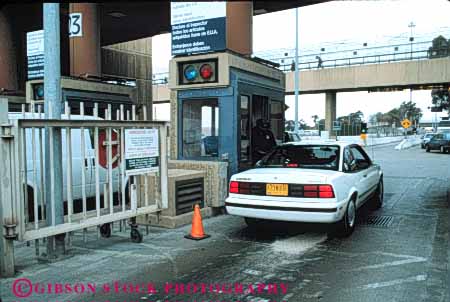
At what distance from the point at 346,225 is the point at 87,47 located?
1111 cm

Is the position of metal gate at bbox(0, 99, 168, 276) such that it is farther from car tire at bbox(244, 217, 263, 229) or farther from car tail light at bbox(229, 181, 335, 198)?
car tire at bbox(244, 217, 263, 229)

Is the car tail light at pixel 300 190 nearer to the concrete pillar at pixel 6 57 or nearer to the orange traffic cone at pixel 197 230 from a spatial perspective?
the orange traffic cone at pixel 197 230

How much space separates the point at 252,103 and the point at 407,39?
27901 mm

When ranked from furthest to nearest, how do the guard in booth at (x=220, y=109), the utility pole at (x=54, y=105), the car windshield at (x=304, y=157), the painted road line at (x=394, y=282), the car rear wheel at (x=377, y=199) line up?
the car rear wheel at (x=377, y=199)
the guard in booth at (x=220, y=109)
the car windshield at (x=304, y=157)
the utility pole at (x=54, y=105)
the painted road line at (x=394, y=282)

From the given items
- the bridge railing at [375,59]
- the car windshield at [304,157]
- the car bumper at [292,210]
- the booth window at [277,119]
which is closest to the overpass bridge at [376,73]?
the bridge railing at [375,59]

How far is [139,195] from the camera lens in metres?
7.57

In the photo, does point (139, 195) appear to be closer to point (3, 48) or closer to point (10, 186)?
point (10, 186)

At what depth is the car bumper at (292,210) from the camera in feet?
19.6

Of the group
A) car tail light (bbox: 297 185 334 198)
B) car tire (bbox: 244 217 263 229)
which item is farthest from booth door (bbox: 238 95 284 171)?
car tail light (bbox: 297 185 334 198)

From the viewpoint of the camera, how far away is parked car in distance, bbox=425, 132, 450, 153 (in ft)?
102

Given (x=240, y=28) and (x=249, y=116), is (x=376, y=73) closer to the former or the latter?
(x=249, y=116)

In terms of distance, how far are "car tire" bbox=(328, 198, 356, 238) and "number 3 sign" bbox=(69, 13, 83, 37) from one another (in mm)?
10262

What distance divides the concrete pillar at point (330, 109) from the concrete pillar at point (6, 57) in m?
29.0

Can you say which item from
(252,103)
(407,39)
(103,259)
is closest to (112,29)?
(252,103)
